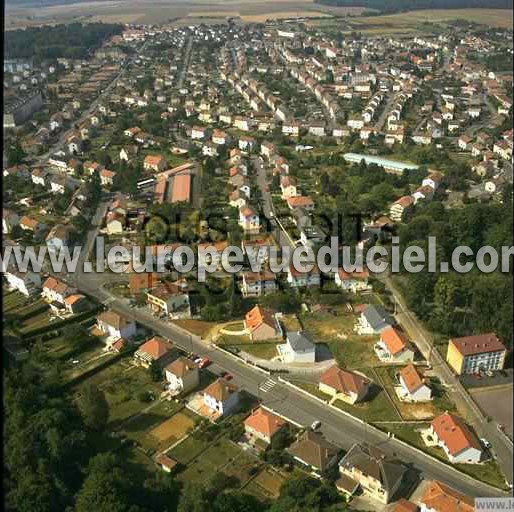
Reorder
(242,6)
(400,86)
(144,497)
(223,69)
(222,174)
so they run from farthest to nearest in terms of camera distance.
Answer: (242,6)
(223,69)
(400,86)
(222,174)
(144,497)

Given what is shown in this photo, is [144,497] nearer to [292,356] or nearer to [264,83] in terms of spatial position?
[292,356]

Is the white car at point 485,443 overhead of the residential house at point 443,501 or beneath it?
beneath

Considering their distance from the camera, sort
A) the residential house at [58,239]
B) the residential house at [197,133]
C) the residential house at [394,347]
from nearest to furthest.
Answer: the residential house at [394,347], the residential house at [58,239], the residential house at [197,133]

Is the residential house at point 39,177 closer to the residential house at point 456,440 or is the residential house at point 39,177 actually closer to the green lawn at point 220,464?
the green lawn at point 220,464

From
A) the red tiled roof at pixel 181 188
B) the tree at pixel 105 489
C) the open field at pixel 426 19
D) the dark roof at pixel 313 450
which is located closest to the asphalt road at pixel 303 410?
the dark roof at pixel 313 450

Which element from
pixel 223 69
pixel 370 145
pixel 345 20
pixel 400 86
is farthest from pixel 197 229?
pixel 345 20

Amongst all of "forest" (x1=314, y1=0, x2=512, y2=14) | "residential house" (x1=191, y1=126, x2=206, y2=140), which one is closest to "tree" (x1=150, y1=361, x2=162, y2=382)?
"residential house" (x1=191, y1=126, x2=206, y2=140)

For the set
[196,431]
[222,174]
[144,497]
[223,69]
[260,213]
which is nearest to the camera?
[144,497]
